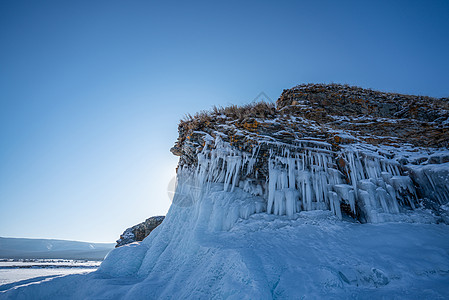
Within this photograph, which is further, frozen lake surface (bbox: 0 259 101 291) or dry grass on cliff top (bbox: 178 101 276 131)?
dry grass on cliff top (bbox: 178 101 276 131)

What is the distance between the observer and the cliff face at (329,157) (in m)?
4.87

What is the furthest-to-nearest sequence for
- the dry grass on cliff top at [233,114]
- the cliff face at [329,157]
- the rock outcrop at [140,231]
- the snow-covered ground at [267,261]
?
the rock outcrop at [140,231] < the dry grass on cliff top at [233,114] < the cliff face at [329,157] < the snow-covered ground at [267,261]

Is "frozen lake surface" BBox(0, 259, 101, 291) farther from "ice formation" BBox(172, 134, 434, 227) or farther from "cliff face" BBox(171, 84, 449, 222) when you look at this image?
"cliff face" BBox(171, 84, 449, 222)

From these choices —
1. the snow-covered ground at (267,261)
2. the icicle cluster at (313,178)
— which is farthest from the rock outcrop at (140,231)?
the icicle cluster at (313,178)

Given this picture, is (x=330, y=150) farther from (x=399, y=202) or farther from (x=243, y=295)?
(x=243, y=295)

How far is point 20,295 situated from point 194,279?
4.29 m

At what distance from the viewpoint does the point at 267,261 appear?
3688 mm

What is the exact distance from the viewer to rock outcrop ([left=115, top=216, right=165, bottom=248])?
15.5m

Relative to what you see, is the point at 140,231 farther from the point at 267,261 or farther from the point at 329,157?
the point at 329,157

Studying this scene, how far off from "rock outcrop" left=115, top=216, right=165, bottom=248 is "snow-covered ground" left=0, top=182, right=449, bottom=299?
1037 centimetres

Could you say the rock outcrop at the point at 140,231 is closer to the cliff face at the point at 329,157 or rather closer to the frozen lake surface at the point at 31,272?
the frozen lake surface at the point at 31,272

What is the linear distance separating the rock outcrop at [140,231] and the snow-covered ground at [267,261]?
34.0 ft

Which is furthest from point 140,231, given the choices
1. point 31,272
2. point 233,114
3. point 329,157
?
point 329,157

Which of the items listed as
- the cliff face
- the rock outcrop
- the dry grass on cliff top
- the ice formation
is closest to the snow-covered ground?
the ice formation
